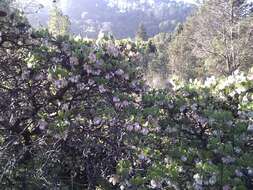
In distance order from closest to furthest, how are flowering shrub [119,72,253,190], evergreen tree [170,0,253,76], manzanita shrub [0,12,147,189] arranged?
flowering shrub [119,72,253,190]
manzanita shrub [0,12,147,189]
evergreen tree [170,0,253,76]

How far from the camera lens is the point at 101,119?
470cm

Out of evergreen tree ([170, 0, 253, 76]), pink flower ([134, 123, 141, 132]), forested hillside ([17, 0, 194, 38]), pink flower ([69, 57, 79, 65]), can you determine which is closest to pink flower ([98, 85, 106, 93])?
pink flower ([69, 57, 79, 65])

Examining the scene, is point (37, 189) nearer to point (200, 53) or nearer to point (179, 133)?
point (179, 133)

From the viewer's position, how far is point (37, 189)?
16.1ft

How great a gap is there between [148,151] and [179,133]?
19.5 inches

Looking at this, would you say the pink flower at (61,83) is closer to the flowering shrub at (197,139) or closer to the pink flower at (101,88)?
the pink flower at (101,88)

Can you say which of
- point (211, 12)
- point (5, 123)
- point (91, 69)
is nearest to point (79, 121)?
point (91, 69)

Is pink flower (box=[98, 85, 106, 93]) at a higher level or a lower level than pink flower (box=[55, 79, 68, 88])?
lower

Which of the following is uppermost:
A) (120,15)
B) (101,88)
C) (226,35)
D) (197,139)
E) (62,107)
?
(101,88)

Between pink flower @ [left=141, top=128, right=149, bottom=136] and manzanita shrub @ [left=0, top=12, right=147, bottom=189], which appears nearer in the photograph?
pink flower @ [left=141, top=128, right=149, bottom=136]

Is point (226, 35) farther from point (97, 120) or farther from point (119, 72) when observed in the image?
point (97, 120)

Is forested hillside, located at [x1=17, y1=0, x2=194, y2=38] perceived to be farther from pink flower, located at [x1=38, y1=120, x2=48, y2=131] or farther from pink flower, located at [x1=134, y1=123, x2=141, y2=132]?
pink flower, located at [x1=134, y1=123, x2=141, y2=132]

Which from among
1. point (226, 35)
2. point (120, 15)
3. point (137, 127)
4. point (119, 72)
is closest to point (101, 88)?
point (119, 72)

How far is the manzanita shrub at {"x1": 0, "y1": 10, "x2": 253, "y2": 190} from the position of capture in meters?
4.36
